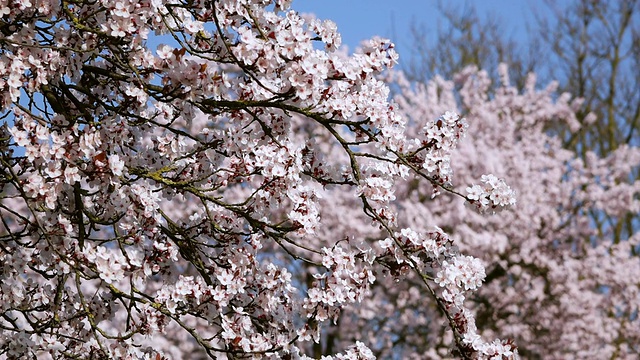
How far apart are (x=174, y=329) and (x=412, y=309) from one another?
3.81 meters

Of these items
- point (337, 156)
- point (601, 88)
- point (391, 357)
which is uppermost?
point (601, 88)

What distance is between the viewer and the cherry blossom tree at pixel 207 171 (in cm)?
348

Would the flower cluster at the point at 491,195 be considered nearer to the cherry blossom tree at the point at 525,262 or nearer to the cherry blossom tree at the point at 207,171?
the cherry blossom tree at the point at 207,171

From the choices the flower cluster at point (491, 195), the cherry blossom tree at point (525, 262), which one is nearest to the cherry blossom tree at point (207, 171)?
the flower cluster at point (491, 195)

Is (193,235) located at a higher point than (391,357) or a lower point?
lower

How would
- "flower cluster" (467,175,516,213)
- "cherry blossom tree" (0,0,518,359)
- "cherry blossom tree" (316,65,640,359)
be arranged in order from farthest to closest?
"cherry blossom tree" (316,65,640,359) → "flower cluster" (467,175,516,213) → "cherry blossom tree" (0,0,518,359)

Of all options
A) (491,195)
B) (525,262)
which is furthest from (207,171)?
(525,262)

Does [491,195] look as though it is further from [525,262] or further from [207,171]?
[525,262]

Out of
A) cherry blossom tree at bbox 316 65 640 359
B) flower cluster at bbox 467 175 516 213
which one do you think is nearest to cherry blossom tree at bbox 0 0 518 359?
flower cluster at bbox 467 175 516 213

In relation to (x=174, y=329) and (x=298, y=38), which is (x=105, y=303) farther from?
(x=174, y=329)

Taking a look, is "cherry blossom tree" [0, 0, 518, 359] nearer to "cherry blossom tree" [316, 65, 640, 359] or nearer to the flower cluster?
the flower cluster

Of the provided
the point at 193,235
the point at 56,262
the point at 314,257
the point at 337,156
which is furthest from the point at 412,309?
the point at 56,262

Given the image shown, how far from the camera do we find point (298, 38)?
348 cm

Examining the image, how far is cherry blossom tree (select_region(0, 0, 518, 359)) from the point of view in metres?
3.48
